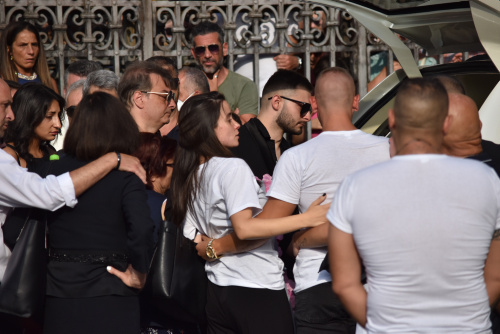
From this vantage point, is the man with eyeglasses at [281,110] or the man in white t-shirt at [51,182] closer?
the man in white t-shirt at [51,182]

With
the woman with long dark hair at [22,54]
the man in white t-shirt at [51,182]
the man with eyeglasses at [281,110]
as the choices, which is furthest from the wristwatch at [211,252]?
the woman with long dark hair at [22,54]

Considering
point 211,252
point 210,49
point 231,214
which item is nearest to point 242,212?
point 231,214

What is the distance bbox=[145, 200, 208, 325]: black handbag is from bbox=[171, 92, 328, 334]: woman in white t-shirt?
0.19 feet

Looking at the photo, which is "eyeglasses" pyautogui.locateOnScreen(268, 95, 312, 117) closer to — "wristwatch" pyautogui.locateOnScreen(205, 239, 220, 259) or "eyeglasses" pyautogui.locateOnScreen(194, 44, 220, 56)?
"eyeglasses" pyautogui.locateOnScreen(194, 44, 220, 56)

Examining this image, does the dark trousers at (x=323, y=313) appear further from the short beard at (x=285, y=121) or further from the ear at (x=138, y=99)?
the short beard at (x=285, y=121)

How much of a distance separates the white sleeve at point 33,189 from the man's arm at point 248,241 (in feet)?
2.46

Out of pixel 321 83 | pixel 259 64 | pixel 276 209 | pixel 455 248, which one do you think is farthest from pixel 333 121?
pixel 259 64

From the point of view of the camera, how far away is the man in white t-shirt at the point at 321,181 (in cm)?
380

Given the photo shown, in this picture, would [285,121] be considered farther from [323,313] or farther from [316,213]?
[323,313]

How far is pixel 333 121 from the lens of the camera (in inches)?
154

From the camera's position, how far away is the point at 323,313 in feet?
12.4

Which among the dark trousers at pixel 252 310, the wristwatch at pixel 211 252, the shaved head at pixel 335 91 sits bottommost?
the dark trousers at pixel 252 310

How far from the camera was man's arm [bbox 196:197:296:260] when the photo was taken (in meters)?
3.90

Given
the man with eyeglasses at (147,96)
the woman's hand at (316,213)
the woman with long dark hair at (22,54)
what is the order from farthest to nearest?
the woman with long dark hair at (22,54) → the man with eyeglasses at (147,96) → the woman's hand at (316,213)
